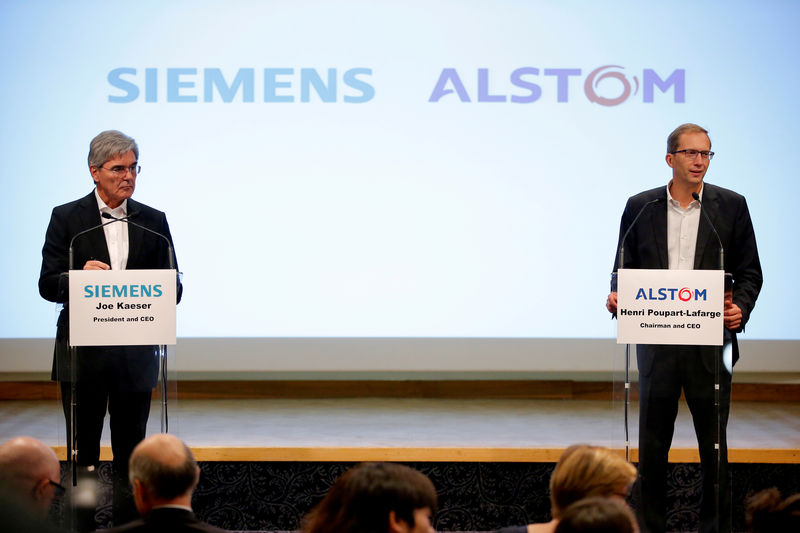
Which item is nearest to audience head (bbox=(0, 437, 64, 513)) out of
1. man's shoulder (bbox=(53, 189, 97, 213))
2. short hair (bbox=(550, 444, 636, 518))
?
short hair (bbox=(550, 444, 636, 518))

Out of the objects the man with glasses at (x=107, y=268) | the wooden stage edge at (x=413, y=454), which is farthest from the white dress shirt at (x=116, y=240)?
the wooden stage edge at (x=413, y=454)

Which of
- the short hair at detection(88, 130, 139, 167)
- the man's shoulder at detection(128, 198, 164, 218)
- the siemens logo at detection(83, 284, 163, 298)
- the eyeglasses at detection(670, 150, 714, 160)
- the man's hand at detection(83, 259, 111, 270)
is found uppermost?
the short hair at detection(88, 130, 139, 167)

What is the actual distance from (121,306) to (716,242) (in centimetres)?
209

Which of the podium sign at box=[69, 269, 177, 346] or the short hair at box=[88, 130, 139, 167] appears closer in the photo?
the podium sign at box=[69, 269, 177, 346]

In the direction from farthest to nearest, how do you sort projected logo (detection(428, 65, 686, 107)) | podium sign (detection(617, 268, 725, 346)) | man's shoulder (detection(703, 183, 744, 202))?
1. projected logo (detection(428, 65, 686, 107))
2. man's shoulder (detection(703, 183, 744, 202))
3. podium sign (detection(617, 268, 725, 346))

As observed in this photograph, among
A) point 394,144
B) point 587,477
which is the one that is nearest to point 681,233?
point 587,477

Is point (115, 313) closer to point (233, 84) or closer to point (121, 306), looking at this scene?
point (121, 306)

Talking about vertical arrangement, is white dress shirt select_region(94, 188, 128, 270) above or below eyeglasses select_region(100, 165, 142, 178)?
below

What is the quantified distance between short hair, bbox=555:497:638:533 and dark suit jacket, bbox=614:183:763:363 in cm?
185

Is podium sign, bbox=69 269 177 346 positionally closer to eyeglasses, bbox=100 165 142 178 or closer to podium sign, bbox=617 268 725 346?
eyeglasses, bbox=100 165 142 178

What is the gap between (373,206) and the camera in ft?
19.2

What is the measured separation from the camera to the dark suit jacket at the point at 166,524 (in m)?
2.07

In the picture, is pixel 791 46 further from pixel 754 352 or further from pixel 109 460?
pixel 109 460

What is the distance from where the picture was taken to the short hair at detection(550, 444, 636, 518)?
213cm
